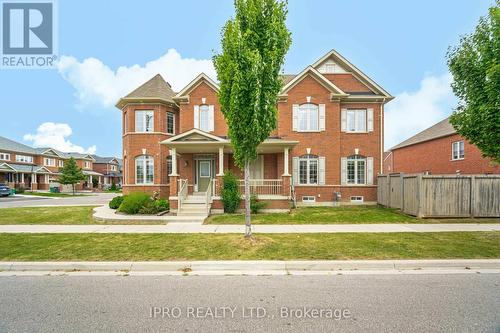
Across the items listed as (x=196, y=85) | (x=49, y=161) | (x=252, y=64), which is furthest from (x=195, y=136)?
(x=49, y=161)

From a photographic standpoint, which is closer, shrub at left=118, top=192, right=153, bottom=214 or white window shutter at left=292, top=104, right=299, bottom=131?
shrub at left=118, top=192, right=153, bottom=214

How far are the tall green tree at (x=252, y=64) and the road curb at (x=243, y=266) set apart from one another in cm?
368

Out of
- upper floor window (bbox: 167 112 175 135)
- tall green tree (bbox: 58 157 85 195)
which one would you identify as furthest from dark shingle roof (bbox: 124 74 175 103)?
tall green tree (bbox: 58 157 85 195)

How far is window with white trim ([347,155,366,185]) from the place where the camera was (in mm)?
16891

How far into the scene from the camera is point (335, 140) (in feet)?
54.3

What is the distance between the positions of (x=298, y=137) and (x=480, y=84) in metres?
9.74

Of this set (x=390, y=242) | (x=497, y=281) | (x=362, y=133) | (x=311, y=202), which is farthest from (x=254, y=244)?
(x=362, y=133)

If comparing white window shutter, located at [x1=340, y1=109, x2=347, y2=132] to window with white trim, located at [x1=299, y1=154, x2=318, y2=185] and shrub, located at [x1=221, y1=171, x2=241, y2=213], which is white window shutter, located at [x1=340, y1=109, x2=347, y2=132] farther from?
shrub, located at [x1=221, y1=171, x2=241, y2=213]

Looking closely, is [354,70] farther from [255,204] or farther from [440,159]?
[440,159]

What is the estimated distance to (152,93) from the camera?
1753 centimetres

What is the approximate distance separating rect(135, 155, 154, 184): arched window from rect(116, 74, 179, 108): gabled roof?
402 centimetres

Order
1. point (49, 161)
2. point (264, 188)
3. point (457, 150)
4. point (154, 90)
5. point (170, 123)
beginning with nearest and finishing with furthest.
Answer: point (264, 188), point (154, 90), point (170, 123), point (457, 150), point (49, 161)

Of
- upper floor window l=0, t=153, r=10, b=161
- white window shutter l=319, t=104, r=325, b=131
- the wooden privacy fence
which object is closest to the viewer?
the wooden privacy fence

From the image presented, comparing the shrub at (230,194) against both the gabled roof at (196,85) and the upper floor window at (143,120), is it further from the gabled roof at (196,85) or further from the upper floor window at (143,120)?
the upper floor window at (143,120)
